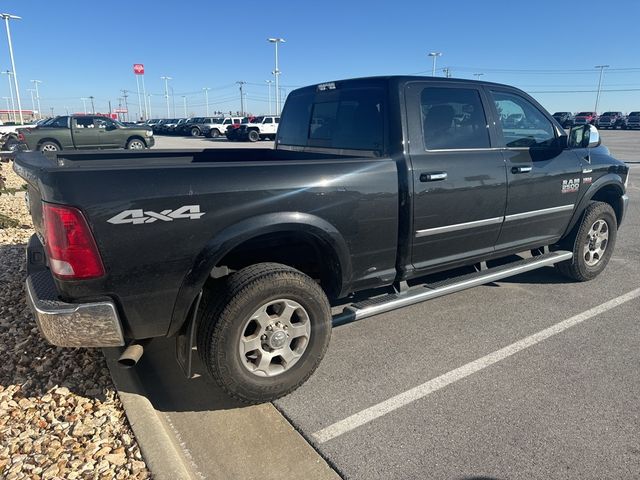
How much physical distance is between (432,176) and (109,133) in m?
18.9

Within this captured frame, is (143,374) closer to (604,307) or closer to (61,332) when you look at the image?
(61,332)


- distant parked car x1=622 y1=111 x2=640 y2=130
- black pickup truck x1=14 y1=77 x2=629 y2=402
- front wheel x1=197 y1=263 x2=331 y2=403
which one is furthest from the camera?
distant parked car x1=622 y1=111 x2=640 y2=130

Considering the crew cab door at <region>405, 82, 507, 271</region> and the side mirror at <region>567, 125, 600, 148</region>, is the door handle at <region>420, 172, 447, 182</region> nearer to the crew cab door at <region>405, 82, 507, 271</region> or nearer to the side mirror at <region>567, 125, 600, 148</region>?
the crew cab door at <region>405, 82, 507, 271</region>

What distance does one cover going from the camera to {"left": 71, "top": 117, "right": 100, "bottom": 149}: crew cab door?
1902 cm

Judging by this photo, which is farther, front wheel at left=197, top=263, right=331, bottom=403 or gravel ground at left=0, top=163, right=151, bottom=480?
front wheel at left=197, top=263, right=331, bottom=403

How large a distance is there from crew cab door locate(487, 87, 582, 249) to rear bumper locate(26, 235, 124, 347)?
3130 mm

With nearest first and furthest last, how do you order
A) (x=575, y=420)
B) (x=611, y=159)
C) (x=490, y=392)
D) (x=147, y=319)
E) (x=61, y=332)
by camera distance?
(x=61, y=332) < (x=147, y=319) < (x=575, y=420) < (x=490, y=392) < (x=611, y=159)

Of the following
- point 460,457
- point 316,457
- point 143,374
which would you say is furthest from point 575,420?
point 143,374

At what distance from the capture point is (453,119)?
382 centimetres

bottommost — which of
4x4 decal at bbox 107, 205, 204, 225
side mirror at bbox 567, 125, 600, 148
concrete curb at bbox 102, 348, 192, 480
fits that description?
concrete curb at bbox 102, 348, 192, 480

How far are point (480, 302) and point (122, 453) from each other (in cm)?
333

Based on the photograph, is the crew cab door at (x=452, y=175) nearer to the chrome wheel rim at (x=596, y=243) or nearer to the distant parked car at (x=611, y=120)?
the chrome wheel rim at (x=596, y=243)

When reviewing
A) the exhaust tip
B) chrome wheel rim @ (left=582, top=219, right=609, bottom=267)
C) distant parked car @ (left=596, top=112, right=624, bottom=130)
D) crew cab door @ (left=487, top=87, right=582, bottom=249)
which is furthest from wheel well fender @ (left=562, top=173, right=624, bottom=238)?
distant parked car @ (left=596, top=112, right=624, bottom=130)

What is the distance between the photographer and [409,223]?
11.2ft
